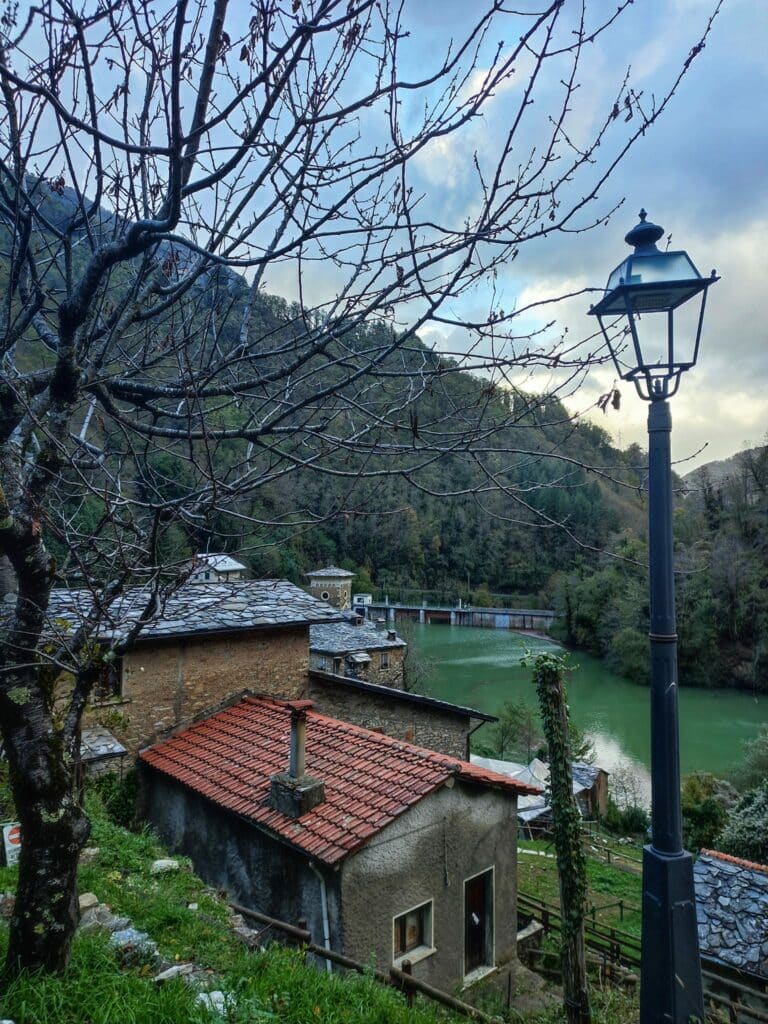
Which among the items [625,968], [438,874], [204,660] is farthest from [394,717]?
[625,968]

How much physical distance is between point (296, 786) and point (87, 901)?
2.04 meters

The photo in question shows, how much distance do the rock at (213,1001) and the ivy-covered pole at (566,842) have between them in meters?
3.19

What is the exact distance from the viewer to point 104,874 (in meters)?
4.59

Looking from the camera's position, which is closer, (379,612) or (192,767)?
(192,767)

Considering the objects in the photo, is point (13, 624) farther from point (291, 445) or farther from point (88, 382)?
point (291, 445)

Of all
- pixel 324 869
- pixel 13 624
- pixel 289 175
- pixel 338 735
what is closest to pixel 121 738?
pixel 338 735

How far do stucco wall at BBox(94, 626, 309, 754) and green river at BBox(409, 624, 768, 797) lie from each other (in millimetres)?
10054

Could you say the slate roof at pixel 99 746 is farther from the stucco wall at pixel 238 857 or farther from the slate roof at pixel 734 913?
the slate roof at pixel 734 913

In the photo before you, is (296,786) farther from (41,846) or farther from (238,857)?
(41,846)

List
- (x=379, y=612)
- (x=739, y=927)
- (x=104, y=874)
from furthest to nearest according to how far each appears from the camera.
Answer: (x=379, y=612) → (x=739, y=927) → (x=104, y=874)

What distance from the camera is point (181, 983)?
273 cm

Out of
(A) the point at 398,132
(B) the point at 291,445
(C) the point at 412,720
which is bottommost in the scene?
(C) the point at 412,720

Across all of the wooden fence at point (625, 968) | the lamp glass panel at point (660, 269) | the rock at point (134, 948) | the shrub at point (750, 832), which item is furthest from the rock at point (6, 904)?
the shrub at point (750, 832)

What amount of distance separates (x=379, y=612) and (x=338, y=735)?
40.2 m
